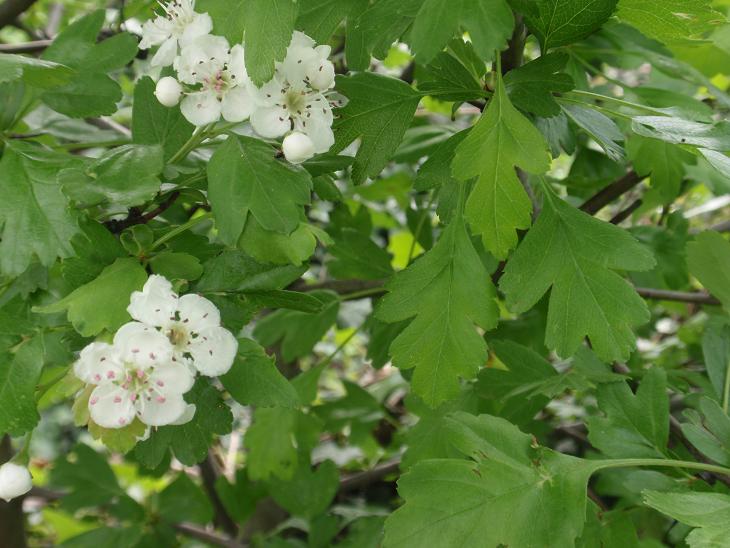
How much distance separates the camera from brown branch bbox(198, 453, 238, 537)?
1527 millimetres

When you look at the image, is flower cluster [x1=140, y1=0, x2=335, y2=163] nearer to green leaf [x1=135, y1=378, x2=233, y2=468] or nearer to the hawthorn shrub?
the hawthorn shrub

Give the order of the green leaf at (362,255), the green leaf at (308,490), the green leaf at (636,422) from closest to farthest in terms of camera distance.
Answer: the green leaf at (636,422)
the green leaf at (362,255)
the green leaf at (308,490)

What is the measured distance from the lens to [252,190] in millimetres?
687

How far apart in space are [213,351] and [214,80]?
234 millimetres

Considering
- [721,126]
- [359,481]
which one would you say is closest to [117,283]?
[721,126]

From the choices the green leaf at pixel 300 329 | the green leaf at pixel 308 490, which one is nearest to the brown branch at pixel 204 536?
the green leaf at pixel 308 490

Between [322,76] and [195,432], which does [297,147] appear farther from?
[195,432]

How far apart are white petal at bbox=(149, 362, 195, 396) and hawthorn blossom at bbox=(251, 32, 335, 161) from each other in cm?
22

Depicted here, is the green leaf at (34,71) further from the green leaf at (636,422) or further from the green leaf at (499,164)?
the green leaf at (636,422)

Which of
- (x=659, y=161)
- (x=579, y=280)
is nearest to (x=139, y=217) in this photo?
(x=579, y=280)

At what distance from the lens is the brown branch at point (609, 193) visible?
1.10 m

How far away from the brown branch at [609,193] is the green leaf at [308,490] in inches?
22.3

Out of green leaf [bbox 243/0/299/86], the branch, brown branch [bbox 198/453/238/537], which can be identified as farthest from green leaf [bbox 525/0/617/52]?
brown branch [bbox 198/453/238/537]

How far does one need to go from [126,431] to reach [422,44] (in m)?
0.39
